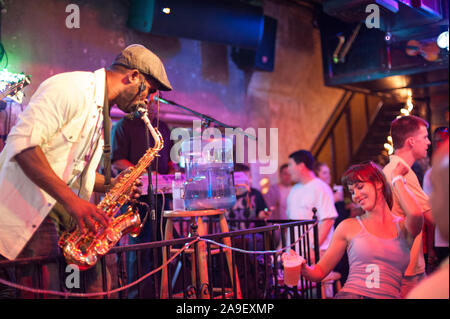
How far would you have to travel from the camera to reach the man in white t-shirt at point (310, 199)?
540 cm

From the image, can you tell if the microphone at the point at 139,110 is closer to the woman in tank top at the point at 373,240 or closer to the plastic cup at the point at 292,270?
the plastic cup at the point at 292,270

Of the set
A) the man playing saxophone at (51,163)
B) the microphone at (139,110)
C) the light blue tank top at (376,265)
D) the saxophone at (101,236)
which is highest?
the microphone at (139,110)

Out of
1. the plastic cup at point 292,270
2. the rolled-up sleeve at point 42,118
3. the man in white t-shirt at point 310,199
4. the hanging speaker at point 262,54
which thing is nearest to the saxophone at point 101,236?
the rolled-up sleeve at point 42,118

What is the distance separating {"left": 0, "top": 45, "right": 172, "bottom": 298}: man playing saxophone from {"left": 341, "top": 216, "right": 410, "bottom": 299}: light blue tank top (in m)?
1.67

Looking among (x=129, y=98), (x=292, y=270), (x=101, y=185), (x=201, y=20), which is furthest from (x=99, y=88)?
(x=201, y=20)

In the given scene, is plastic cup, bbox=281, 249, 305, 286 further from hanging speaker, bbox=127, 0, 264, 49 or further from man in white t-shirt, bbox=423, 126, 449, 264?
hanging speaker, bbox=127, 0, 264, 49

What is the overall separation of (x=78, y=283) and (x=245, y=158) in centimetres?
575

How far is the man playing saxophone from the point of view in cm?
235

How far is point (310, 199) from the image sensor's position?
549 centimetres

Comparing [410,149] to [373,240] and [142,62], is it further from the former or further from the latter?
[142,62]

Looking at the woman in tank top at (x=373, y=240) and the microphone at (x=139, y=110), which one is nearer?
the microphone at (x=139, y=110)
